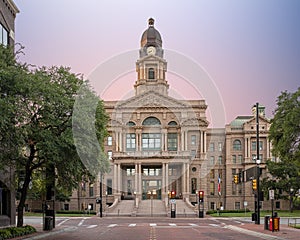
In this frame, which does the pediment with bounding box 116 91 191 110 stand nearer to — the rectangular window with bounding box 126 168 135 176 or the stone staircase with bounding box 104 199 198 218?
the rectangular window with bounding box 126 168 135 176

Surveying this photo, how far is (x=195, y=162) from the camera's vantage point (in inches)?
4279

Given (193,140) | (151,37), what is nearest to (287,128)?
(193,140)

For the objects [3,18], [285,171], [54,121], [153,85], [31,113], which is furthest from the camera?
[153,85]

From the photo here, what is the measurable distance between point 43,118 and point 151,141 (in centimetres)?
7721

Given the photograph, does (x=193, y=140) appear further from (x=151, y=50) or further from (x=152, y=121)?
(x=151, y=50)

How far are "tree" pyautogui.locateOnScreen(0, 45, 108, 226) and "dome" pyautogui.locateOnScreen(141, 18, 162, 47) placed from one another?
3318 inches

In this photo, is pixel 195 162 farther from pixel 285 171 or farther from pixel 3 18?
pixel 3 18

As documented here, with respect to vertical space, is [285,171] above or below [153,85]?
below

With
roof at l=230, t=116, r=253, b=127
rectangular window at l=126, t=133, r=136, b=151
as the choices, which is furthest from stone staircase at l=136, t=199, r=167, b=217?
roof at l=230, t=116, r=253, b=127

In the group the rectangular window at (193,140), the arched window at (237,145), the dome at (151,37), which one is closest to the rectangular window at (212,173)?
the arched window at (237,145)

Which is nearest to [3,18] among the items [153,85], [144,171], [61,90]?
[61,90]

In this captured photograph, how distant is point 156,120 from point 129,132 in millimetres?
5509

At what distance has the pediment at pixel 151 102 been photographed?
109 meters

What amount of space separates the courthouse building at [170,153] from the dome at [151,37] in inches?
486
